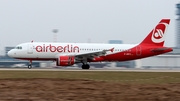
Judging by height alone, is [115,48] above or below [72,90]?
above

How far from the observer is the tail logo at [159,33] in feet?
150

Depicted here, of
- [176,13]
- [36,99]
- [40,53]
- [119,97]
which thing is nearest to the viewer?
[36,99]

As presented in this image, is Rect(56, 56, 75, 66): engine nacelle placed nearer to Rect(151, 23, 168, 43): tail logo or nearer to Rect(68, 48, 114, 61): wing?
Rect(68, 48, 114, 61): wing

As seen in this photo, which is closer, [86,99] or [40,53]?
[86,99]

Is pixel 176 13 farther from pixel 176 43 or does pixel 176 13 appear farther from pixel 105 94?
pixel 105 94

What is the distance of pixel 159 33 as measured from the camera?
45812 mm

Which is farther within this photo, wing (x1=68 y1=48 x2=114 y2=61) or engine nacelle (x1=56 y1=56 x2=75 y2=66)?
wing (x1=68 y1=48 x2=114 y2=61)

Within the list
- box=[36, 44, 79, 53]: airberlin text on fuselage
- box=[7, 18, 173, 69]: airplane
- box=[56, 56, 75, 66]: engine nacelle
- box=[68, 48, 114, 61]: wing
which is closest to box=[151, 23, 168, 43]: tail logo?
box=[7, 18, 173, 69]: airplane

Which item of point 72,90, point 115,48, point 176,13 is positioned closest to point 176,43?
point 176,13

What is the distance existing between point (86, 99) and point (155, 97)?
3375 mm

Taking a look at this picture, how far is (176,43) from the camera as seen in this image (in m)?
151

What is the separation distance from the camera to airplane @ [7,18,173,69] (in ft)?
141

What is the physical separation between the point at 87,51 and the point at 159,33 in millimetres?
9534

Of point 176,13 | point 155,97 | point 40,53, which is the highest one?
point 176,13
